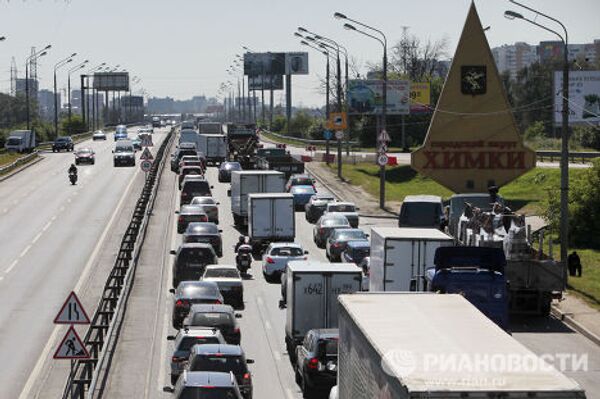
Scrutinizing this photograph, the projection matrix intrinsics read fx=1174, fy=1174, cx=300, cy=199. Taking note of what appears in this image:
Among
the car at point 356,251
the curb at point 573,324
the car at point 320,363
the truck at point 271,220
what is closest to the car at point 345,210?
the truck at point 271,220

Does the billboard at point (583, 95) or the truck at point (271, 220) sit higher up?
the billboard at point (583, 95)

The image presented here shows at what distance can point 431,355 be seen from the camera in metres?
13.1

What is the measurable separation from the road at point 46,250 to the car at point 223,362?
5.55m

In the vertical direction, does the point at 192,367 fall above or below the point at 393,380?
below

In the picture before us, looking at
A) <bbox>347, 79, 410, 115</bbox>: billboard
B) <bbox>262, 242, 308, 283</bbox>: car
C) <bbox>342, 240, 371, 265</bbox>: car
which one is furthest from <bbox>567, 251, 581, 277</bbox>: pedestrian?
<bbox>347, 79, 410, 115</bbox>: billboard

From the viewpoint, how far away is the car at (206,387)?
19328mm

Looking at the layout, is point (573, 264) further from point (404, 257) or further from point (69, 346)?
point (69, 346)

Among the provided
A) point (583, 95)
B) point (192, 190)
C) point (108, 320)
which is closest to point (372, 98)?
point (583, 95)

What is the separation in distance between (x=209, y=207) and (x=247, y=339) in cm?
2623

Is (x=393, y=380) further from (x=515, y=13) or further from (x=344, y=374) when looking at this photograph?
(x=515, y=13)

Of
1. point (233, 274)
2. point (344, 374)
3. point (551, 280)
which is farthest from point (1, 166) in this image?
point (344, 374)

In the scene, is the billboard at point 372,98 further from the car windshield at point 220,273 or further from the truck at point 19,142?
the car windshield at point 220,273

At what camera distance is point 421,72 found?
6053 inches

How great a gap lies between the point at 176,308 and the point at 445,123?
33772mm
